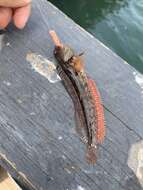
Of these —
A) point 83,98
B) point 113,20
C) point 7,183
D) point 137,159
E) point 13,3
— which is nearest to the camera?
point 137,159

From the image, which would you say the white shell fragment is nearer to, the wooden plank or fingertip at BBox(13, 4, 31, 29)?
fingertip at BBox(13, 4, 31, 29)

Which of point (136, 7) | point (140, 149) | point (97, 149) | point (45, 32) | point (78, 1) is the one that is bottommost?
point (136, 7)

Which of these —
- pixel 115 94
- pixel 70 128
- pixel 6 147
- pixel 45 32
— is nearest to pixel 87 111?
pixel 70 128

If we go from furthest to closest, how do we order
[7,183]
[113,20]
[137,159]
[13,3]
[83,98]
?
[113,20]
[13,3]
[7,183]
[83,98]
[137,159]

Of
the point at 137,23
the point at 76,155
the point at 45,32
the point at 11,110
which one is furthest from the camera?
the point at 137,23

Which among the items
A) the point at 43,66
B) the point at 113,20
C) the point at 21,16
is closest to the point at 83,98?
the point at 43,66

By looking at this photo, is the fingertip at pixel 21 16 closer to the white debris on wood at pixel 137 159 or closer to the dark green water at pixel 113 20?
the white debris on wood at pixel 137 159

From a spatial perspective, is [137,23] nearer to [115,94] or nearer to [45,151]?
[115,94]

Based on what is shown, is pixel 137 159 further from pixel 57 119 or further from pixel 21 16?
pixel 21 16
